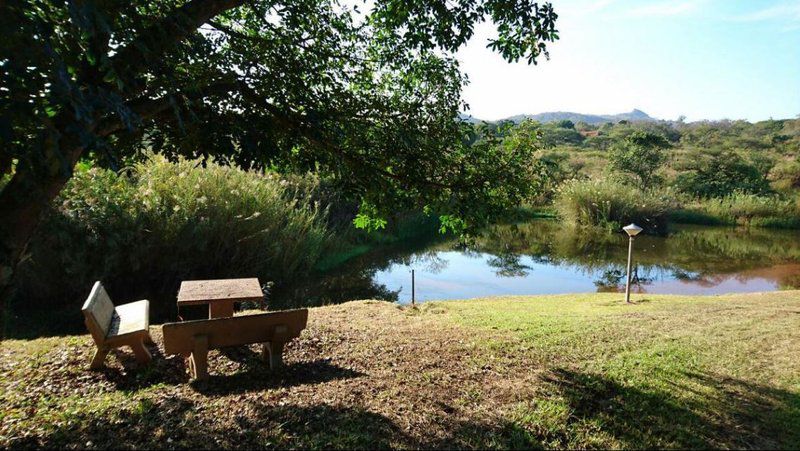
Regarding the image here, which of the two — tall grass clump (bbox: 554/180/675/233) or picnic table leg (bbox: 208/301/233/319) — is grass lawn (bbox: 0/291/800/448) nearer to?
picnic table leg (bbox: 208/301/233/319)

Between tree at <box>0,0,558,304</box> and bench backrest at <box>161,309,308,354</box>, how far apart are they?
1.17 m

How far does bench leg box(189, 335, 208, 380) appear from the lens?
398cm

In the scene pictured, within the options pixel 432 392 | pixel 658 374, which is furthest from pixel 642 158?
pixel 432 392

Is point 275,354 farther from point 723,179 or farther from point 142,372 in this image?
point 723,179

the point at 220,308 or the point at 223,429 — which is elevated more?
the point at 220,308

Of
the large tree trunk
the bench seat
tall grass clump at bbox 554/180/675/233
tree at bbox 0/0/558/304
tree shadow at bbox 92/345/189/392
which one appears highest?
tree at bbox 0/0/558/304

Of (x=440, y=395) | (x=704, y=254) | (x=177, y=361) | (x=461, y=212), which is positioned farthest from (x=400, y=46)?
(x=704, y=254)

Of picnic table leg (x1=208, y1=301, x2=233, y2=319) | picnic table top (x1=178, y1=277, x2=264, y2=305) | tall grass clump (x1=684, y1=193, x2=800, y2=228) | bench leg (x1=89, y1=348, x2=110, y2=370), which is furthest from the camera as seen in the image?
tall grass clump (x1=684, y1=193, x2=800, y2=228)

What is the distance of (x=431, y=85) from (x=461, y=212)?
4.67 ft

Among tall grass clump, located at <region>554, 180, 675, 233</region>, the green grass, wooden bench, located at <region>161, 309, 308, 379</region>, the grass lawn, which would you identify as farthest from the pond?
wooden bench, located at <region>161, 309, 308, 379</region>

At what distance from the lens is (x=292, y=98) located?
4.32 m

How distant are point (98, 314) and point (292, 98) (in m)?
2.51

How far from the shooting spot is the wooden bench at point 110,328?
406cm

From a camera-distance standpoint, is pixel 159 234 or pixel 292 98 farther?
pixel 159 234
